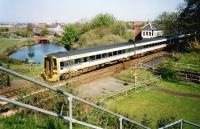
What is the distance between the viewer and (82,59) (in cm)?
3038

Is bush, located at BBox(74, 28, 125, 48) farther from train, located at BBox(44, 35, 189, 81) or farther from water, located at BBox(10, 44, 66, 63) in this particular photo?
train, located at BBox(44, 35, 189, 81)

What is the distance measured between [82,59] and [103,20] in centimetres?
4597

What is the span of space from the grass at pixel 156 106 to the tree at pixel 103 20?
50.7 m

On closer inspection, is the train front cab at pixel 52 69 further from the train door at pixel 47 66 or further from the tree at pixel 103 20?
the tree at pixel 103 20

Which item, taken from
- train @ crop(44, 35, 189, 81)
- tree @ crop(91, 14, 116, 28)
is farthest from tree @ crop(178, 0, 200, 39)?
tree @ crop(91, 14, 116, 28)

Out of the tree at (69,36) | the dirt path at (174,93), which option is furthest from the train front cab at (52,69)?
the tree at (69,36)

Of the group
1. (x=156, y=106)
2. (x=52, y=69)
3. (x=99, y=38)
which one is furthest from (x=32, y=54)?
(x=156, y=106)

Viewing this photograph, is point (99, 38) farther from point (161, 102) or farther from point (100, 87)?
point (161, 102)

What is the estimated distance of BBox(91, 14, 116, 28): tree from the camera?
74250mm

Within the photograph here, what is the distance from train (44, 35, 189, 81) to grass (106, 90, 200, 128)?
25.4 ft

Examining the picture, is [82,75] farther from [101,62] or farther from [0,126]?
[0,126]

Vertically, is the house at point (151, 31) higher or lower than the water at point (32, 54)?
higher

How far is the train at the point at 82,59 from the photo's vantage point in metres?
28.4

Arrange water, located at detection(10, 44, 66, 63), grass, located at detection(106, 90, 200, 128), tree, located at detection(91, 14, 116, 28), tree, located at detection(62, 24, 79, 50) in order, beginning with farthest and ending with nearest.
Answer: tree, located at detection(62, 24, 79, 50), tree, located at detection(91, 14, 116, 28), water, located at detection(10, 44, 66, 63), grass, located at detection(106, 90, 200, 128)
